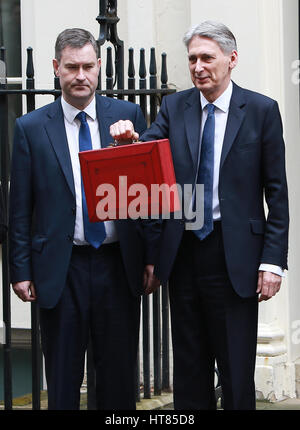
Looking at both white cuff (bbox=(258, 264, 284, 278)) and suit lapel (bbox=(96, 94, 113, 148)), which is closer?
white cuff (bbox=(258, 264, 284, 278))

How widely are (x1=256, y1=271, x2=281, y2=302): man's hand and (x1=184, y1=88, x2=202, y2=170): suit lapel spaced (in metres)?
0.60

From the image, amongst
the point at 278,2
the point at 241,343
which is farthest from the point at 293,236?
the point at 241,343

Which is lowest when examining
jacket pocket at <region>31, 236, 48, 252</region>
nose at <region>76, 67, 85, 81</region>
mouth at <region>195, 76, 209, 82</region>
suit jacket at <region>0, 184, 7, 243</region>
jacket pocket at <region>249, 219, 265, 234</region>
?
jacket pocket at <region>31, 236, 48, 252</region>

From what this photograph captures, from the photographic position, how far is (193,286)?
16.0 feet

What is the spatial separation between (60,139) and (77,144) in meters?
0.09

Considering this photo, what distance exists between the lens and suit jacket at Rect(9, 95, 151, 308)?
4.93 m

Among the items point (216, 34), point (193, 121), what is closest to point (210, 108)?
point (193, 121)

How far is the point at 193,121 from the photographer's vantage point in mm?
4906

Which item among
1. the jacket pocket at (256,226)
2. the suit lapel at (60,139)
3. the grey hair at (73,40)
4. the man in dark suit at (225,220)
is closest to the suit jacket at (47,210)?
the suit lapel at (60,139)

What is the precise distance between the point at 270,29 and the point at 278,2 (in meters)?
0.19

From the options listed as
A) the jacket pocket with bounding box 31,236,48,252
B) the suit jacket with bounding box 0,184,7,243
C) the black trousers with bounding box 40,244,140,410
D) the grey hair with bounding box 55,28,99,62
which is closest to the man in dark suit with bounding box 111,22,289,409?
the black trousers with bounding box 40,244,140,410

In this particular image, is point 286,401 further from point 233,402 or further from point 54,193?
point 54,193

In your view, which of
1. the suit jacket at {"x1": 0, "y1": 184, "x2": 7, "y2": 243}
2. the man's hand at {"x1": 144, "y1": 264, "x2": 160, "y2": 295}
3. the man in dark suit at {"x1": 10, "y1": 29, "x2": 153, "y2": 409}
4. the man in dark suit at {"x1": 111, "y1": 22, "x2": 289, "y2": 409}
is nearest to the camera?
the man in dark suit at {"x1": 111, "y1": 22, "x2": 289, "y2": 409}

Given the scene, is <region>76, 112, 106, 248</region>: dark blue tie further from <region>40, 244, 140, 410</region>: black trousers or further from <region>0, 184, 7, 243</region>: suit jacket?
<region>0, 184, 7, 243</region>: suit jacket
